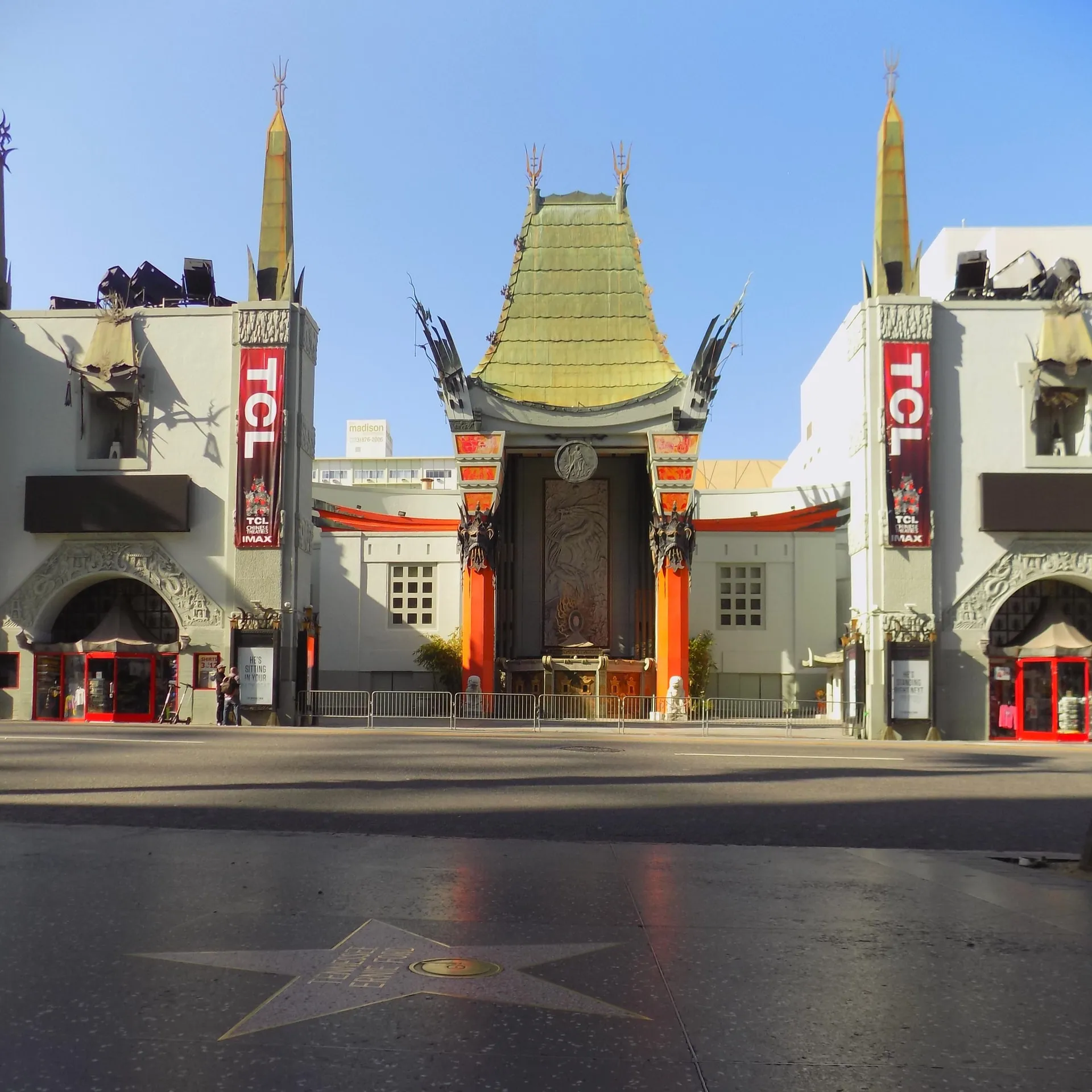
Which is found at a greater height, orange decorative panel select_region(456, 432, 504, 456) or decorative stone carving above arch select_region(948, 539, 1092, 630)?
orange decorative panel select_region(456, 432, 504, 456)

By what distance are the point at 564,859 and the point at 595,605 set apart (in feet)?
126

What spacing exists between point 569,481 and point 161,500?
651 inches

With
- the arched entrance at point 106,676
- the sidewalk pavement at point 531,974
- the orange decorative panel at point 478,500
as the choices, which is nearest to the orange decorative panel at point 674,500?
the orange decorative panel at point 478,500

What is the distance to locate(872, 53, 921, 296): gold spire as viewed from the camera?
35.3m

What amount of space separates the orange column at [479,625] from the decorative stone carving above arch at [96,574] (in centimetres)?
1037

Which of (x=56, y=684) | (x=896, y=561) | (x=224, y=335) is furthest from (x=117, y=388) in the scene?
(x=896, y=561)

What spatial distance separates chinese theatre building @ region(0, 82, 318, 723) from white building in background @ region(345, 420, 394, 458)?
6758 cm

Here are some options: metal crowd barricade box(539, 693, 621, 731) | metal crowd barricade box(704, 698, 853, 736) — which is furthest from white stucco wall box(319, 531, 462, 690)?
metal crowd barricade box(704, 698, 853, 736)

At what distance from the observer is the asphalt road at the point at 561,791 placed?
11383 millimetres

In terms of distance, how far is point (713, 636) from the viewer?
47344 millimetres

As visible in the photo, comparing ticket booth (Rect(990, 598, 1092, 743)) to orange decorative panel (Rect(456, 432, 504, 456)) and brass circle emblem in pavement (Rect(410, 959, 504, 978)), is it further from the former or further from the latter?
brass circle emblem in pavement (Rect(410, 959, 504, 978))

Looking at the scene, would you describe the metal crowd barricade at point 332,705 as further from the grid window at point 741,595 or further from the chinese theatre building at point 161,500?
the grid window at point 741,595

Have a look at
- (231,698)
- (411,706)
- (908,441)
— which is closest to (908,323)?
(908,441)

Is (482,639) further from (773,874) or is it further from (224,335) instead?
(773,874)
